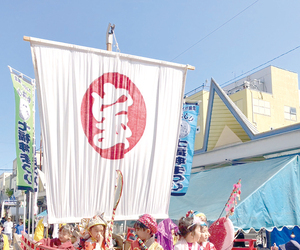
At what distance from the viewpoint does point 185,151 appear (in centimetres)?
898

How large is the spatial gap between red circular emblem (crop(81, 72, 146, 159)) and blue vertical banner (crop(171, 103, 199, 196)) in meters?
2.65

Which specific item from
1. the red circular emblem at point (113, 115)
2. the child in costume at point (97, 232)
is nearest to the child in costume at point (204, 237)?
the child in costume at point (97, 232)

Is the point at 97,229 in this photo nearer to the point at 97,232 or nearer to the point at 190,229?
the point at 97,232

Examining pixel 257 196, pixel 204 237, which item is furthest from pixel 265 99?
pixel 204 237

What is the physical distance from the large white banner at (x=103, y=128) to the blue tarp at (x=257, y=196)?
7.01 ft

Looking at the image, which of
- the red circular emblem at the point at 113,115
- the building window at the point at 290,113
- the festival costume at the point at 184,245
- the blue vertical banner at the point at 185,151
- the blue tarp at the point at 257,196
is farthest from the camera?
the building window at the point at 290,113

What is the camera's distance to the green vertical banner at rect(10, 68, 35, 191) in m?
8.29

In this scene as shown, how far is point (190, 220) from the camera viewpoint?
354 centimetres

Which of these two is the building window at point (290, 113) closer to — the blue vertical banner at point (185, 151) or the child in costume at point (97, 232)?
the blue vertical banner at point (185, 151)

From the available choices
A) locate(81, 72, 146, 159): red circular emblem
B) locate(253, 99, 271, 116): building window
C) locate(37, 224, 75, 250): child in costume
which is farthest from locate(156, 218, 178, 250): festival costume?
locate(253, 99, 271, 116): building window

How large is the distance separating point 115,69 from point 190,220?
357 cm

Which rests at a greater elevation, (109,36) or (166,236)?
(109,36)

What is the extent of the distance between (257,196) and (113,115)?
398 cm

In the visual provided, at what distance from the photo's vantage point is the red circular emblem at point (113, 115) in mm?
5957
